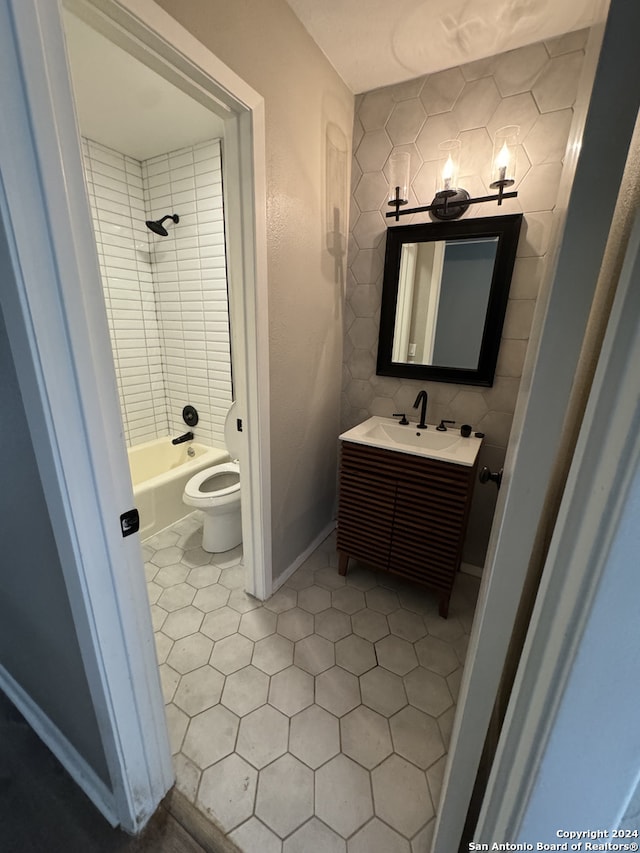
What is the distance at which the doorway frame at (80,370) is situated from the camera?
0.54 metres

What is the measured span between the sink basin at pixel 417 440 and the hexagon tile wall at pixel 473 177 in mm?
123

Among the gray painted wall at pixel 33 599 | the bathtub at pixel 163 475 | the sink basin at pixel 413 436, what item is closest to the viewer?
the gray painted wall at pixel 33 599

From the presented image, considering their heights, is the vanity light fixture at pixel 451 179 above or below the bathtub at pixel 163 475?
above

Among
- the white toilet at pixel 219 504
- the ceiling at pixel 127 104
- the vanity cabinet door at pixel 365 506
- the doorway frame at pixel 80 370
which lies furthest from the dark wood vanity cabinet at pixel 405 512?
the ceiling at pixel 127 104

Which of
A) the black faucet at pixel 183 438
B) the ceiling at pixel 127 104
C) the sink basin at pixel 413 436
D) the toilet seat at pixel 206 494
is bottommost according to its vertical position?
the toilet seat at pixel 206 494

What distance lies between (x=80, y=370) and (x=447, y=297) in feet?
5.54

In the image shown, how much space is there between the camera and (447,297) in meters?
1.77

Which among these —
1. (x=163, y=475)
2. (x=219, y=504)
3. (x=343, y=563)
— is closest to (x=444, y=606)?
(x=343, y=563)

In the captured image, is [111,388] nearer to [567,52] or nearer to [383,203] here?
[383,203]

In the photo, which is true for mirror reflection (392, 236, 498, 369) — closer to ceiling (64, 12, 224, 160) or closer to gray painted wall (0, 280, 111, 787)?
ceiling (64, 12, 224, 160)

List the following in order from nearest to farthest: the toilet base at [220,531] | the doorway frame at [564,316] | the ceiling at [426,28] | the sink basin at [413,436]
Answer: the doorway frame at [564,316] → the ceiling at [426,28] → the sink basin at [413,436] → the toilet base at [220,531]

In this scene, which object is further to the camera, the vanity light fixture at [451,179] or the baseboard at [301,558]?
the baseboard at [301,558]

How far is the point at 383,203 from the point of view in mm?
1796

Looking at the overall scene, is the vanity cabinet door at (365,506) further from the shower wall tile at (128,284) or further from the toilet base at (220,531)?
the shower wall tile at (128,284)
